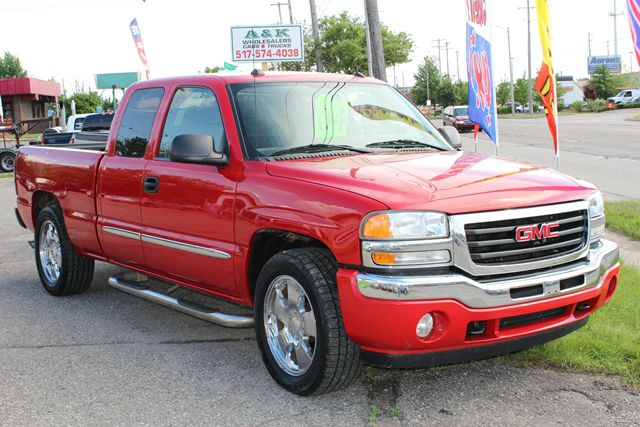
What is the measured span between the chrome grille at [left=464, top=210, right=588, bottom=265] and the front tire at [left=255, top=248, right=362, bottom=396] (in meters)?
0.76

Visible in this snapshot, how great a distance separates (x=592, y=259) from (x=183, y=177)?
8.59 feet

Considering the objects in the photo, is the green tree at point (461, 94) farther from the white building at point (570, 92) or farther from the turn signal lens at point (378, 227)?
the turn signal lens at point (378, 227)

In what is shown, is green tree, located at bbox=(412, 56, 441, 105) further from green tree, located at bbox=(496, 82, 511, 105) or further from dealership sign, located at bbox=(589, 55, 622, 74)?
dealership sign, located at bbox=(589, 55, 622, 74)

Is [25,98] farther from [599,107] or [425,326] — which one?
[425,326]

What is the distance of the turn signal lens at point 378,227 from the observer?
12.0 ft

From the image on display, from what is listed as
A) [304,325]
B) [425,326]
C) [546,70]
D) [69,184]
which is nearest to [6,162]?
[69,184]

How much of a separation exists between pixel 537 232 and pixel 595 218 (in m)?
0.62

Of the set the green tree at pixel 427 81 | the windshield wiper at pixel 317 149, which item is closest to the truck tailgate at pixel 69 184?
the windshield wiper at pixel 317 149

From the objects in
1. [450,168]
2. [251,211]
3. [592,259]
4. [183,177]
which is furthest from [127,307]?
[592,259]

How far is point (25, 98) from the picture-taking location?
6253cm

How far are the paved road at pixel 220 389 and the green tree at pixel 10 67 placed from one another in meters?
90.3

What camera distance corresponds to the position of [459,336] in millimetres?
3682

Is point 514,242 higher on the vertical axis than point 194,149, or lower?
lower

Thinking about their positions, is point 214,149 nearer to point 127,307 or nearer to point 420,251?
point 420,251
